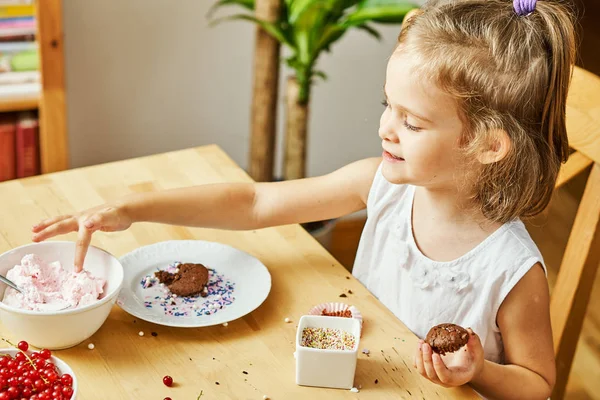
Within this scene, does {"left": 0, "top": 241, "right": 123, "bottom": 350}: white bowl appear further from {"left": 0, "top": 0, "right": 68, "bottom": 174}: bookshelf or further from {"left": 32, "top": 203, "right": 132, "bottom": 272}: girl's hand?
{"left": 0, "top": 0, "right": 68, "bottom": 174}: bookshelf

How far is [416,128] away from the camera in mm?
1104

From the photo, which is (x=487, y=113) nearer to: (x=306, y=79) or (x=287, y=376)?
(x=287, y=376)

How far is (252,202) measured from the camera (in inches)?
51.7

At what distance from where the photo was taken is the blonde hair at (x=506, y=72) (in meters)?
1.06

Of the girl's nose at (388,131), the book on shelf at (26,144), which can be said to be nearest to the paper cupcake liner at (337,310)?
the girl's nose at (388,131)

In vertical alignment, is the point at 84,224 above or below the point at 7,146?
above

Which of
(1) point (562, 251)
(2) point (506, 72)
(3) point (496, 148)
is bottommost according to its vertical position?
(1) point (562, 251)

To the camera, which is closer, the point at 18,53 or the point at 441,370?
the point at 441,370

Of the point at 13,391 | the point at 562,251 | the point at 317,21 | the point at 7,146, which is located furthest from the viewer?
the point at 562,251

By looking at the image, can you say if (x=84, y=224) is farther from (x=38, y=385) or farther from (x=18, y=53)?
(x=18, y=53)

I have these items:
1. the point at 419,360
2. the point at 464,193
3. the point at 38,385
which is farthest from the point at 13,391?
the point at 464,193

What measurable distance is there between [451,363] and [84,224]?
53 cm

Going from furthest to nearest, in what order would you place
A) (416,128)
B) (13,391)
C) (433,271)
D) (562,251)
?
(562,251) → (433,271) → (416,128) → (13,391)

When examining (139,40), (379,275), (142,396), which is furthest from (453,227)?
(139,40)
